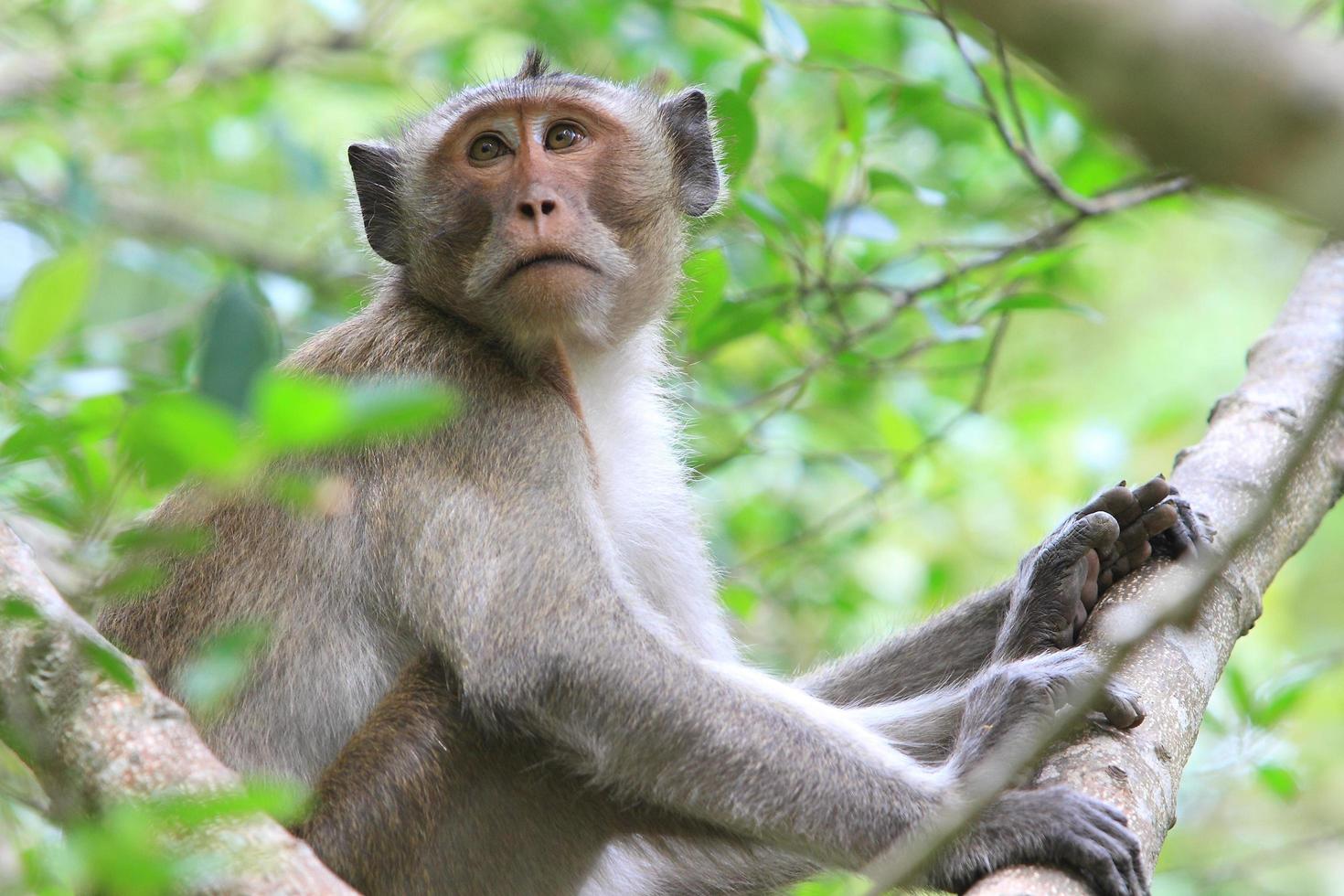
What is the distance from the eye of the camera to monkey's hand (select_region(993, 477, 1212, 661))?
17.7 feet

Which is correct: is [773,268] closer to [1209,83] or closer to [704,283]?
[704,283]

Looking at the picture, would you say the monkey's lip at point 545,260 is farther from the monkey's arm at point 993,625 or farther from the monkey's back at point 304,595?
the monkey's arm at point 993,625

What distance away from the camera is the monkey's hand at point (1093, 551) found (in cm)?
539

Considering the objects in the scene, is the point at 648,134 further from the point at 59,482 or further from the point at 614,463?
the point at 59,482

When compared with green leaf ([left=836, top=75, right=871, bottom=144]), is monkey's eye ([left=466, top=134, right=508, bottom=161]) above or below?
above

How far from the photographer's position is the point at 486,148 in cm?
636

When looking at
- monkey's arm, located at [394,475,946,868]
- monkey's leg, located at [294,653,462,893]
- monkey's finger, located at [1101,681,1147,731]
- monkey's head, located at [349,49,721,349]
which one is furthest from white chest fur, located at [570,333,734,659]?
monkey's finger, located at [1101,681,1147,731]

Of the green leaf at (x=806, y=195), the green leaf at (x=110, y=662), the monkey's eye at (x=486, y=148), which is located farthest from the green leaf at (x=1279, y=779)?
the green leaf at (x=110, y=662)

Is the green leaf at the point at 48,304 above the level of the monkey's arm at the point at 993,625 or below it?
above

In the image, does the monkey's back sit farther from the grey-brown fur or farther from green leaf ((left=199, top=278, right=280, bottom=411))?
green leaf ((left=199, top=278, right=280, bottom=411))

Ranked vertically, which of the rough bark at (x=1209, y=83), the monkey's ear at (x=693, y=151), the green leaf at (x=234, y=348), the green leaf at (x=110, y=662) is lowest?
the monkey's ear at (x=693, y=151)

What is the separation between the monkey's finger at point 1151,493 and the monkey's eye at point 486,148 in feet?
10.2

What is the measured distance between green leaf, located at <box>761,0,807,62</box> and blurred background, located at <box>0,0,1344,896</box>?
22 mm

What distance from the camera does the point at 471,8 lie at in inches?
518
